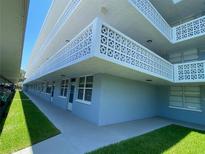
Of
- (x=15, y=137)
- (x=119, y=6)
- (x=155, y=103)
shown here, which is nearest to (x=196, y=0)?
(x=119, y=6)

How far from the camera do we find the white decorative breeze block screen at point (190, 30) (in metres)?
8.31

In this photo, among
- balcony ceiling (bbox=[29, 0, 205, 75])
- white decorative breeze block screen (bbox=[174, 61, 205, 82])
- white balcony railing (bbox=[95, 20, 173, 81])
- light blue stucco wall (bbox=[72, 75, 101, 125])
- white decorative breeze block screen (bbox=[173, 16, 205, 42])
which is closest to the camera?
white balcony railing (bbox=[95, 20, 173, 81])

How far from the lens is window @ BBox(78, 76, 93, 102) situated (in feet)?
29.6

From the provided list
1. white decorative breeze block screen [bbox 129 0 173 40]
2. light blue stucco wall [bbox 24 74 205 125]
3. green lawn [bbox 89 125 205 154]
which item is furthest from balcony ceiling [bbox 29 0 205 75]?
green lawn [bbox 89 125 205 154]

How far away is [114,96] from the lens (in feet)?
27.2

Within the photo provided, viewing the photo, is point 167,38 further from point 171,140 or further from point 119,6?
point 171,140

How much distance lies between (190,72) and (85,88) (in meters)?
7.05

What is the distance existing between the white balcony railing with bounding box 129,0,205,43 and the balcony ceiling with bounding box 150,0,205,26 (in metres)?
1.76

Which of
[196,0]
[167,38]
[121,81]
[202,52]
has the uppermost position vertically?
[196,0]

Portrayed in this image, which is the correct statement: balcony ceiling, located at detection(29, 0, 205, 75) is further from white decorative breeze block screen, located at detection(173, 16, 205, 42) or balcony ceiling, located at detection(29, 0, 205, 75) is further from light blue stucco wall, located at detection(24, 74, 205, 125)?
light blue stucco wall, located at detection(24, 74, 205, 125)

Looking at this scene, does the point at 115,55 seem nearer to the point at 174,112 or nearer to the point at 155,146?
the point at 155,146

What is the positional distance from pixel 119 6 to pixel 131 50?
7.71ft

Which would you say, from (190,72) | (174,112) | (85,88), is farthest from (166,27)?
(85,88)

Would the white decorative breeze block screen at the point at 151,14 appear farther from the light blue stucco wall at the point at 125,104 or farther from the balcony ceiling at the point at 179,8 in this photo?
the light blue stucco wall at the point at 125,104
